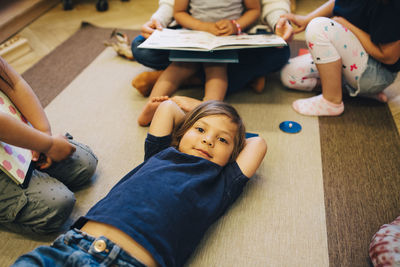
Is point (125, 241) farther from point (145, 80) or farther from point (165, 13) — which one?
point (165, 13)

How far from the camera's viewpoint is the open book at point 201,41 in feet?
3.16

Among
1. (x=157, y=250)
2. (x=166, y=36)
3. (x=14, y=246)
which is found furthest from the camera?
(x=166, y=36)

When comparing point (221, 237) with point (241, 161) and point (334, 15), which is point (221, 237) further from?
point (334, 15)

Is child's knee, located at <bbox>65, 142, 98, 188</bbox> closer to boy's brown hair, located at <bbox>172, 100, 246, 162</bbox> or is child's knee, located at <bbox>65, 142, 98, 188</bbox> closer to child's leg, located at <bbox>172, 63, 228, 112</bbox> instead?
boy's brown hair, located at <bbox>172, 100, 246, 162</bbox>

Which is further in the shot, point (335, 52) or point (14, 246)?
point (335, 52)

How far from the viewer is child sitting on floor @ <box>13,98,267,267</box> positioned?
598 millimetres

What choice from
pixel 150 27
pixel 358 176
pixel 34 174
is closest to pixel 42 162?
pixel 34 174

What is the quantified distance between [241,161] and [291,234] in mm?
227

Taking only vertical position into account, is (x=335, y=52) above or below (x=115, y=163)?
above

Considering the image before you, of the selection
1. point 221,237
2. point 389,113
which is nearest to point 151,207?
point 221,237

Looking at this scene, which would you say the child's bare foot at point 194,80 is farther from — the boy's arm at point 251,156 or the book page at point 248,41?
the boy's arm at point 251,156

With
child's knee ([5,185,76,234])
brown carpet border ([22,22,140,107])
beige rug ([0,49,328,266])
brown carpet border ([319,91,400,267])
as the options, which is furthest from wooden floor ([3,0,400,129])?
child's knee ([5,185,76,234])

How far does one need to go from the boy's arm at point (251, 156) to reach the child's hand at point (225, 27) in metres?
0.48

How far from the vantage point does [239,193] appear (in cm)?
84
